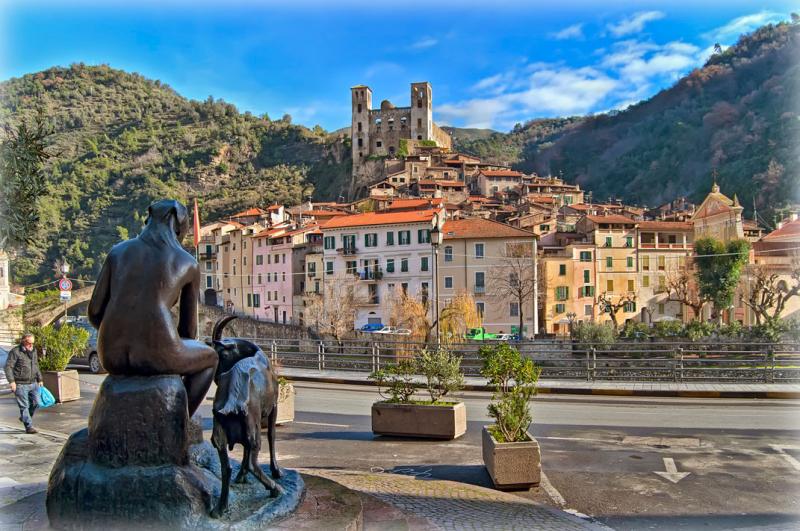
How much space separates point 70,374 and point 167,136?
173578 mm

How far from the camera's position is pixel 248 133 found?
177875mm

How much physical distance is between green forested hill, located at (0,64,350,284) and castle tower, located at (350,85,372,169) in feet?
24.2

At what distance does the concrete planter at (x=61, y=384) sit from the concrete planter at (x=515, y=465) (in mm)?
11858

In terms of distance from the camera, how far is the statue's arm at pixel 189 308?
214 inches

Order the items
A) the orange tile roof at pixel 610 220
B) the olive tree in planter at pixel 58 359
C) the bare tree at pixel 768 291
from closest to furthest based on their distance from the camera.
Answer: the olive tree in planter at pixel 58 359 → the bare tree at pixel 768 291 → the orange tile roof at pixel 610 220

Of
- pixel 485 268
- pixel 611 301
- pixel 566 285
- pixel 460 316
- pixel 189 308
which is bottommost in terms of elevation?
pixel 460 316

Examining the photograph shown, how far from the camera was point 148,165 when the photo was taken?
15500 cm

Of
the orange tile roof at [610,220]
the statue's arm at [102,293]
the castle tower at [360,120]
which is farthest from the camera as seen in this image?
the castle tower at [360,120]

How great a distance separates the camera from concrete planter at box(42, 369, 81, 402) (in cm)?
1545

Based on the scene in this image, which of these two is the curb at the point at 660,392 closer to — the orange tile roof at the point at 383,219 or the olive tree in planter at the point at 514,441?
the olive tree in planter at the point at 514,441

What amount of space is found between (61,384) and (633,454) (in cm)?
1295

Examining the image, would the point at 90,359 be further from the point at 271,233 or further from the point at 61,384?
the point at 271,233

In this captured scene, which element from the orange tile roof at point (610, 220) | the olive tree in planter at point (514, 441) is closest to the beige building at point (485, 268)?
the orange tile roof at point (610, 220)

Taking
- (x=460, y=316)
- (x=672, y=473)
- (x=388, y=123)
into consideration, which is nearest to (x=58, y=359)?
(x=672, y=473)
